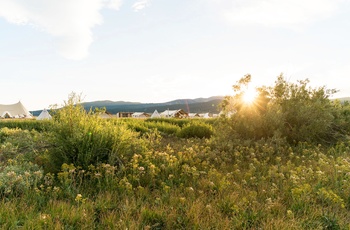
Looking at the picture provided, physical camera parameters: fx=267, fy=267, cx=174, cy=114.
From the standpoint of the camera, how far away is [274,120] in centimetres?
746

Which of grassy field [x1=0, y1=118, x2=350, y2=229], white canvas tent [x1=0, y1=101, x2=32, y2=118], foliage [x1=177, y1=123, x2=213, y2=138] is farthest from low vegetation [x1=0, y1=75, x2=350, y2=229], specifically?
white canvas tent [x1=0, y1=101, x2=32, y2=118]

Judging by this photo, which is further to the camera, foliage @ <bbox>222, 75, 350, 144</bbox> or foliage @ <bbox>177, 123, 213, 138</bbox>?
foliage @ <bbox>177, 123, 213, 138</bbox>

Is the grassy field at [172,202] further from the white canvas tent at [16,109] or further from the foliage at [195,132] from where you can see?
the white canvas tent at [16,109]

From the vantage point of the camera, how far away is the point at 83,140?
453 centimetres

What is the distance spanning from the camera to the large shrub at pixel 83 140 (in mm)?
4527

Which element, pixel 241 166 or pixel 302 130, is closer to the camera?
A: pixel 241 166

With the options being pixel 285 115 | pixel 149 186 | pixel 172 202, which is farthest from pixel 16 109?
pixel 172 202

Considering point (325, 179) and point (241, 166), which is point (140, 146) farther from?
point (325, 179)

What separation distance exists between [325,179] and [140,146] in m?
3.25

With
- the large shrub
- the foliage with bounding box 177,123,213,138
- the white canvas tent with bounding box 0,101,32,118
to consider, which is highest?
the white canvas tent with bounding box 0,101,32,118

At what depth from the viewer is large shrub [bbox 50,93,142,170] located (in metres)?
4.53

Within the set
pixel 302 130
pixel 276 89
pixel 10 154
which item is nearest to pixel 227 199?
pixel 10 154

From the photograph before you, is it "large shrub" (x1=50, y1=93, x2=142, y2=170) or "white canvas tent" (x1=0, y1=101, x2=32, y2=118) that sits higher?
"white canvas tent" (x1=0, y1=101, x2=32, y2=118)

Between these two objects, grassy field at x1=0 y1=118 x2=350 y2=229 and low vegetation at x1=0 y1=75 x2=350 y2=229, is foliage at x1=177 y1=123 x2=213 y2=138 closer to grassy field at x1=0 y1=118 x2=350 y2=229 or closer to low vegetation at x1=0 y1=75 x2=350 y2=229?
low vegetation at x1=0 y1=75 x2=350 y2=229
